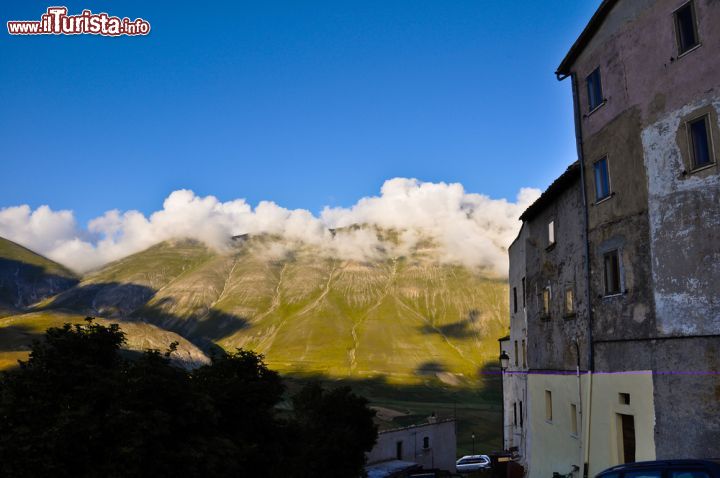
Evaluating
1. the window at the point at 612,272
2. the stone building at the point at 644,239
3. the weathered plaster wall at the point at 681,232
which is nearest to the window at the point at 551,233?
the stone building at the point at 644,239

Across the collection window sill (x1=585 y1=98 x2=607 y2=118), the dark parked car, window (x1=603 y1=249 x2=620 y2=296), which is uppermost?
window sill (x1=585 y1=98 x2=607 y2=118)

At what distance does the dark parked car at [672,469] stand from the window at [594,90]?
13.1 meters

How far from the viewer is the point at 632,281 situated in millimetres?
16875

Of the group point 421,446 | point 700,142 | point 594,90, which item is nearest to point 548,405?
point 594,90

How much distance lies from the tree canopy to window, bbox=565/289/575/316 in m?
13.2

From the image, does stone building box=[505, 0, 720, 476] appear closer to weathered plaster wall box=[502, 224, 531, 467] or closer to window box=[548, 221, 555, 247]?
window box=[548, 221, 555, 247]

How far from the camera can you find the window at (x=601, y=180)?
61.1 feet

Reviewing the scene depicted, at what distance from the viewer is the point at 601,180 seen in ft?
62.3

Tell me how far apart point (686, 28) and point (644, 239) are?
5.98m

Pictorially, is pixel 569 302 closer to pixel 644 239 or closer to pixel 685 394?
pixel 644 239

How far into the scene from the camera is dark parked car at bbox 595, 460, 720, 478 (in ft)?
28.2

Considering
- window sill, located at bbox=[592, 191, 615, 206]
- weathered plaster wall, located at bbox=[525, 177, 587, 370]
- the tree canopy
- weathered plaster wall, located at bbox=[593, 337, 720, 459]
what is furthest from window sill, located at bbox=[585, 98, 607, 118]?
the tree canopy

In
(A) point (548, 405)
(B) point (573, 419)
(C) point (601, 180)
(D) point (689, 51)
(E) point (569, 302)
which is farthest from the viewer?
(A) point (548, 405)

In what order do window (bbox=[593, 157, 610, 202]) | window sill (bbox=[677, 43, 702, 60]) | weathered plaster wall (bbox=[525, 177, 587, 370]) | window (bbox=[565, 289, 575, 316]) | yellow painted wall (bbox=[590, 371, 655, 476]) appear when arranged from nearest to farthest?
window sill (bbox=[677, 43, 702, 60]), yellow painted wall (bbox=[590, 371, 655, 476]), window (bbox=[593, 157, 610, 202]), weathered plaster wall (bbox=[525, 177, 587, 370]), window (bbox=[565, 289, 575, 316])
